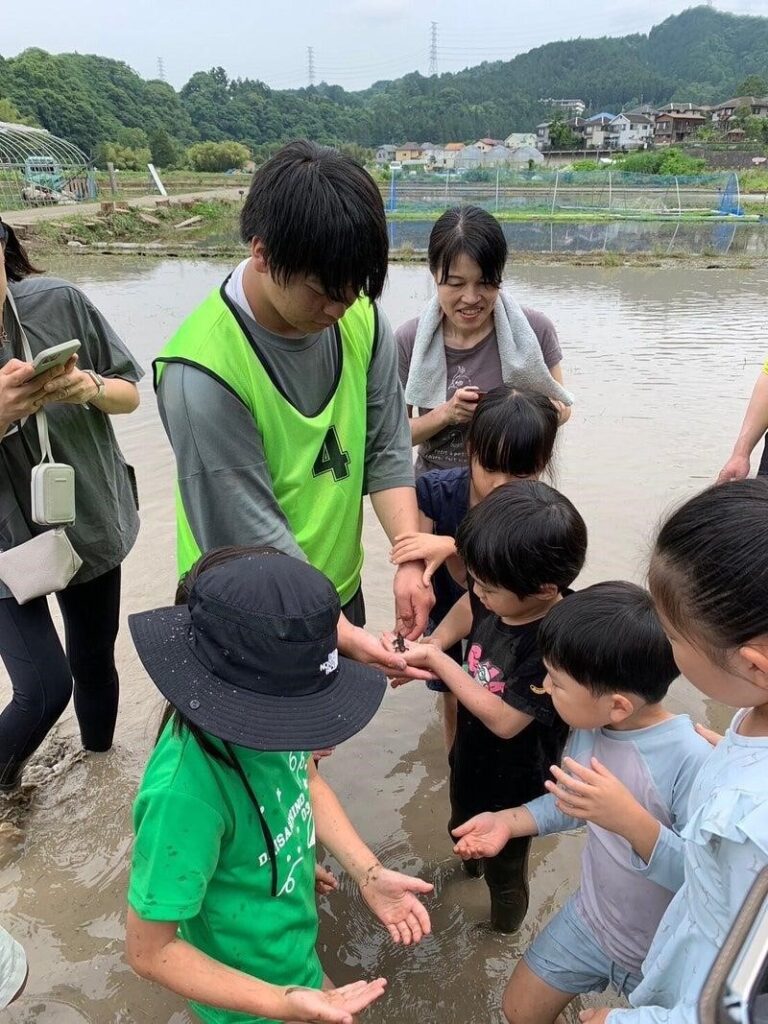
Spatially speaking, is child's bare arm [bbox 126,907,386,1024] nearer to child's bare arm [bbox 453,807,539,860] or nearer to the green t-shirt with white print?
the green t-shirt with white print

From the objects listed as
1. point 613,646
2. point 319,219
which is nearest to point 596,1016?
point 613,646

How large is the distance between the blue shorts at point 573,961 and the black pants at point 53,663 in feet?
5.21

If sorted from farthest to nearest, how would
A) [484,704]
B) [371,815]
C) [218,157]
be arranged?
1. [218,157]
2. [371,815]
3. [484,704]

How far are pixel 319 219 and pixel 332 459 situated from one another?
63cm

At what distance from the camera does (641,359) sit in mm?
8820

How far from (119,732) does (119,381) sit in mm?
1598

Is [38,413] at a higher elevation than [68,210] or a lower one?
lower

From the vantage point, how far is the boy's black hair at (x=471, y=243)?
248 centimetres

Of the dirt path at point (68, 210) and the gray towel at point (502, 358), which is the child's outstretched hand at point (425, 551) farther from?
the dirt path at point (68, 210)

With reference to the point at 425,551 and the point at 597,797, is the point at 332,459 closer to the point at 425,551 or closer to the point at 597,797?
the point at 425,551

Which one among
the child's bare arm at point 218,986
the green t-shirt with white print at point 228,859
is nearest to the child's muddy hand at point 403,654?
the green t-shirt with white print at point 228,859

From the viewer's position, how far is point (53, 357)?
179cm

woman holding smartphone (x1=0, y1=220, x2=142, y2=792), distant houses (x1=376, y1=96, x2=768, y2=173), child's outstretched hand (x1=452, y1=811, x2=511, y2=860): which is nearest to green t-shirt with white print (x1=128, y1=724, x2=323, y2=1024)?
child's outstretched hand (x1=452, y1=811, x2=511, y2=860)

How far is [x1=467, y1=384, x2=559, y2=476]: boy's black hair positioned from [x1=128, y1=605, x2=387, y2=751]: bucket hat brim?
43.3 inches
